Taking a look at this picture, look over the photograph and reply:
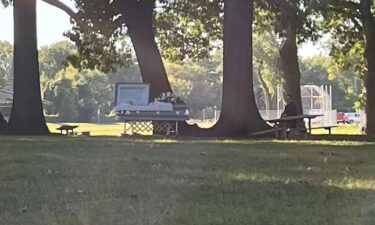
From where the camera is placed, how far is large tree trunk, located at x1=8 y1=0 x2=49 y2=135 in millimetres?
21594

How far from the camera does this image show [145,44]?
906 inches

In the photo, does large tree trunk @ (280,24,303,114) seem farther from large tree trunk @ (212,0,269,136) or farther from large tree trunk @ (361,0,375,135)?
large tree trunk @ (212,0,269,136)

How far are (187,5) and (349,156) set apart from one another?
19.0m

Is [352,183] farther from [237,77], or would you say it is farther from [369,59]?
[369,59]

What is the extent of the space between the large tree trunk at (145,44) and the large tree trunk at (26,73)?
3.45m

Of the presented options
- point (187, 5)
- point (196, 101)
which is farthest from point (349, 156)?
point (196, 101)

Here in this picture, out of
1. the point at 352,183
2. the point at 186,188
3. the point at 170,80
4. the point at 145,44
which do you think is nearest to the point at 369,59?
the point at 145,44

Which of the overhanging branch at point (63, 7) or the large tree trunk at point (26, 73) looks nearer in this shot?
the large tree trunk at point (26, 73)

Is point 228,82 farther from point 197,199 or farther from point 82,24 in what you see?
point 197,199

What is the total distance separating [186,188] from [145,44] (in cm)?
1670

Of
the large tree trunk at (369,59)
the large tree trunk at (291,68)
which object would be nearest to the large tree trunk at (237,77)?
the large tree trunk at (291,68)

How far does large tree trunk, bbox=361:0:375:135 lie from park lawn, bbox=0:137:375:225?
17233 mm

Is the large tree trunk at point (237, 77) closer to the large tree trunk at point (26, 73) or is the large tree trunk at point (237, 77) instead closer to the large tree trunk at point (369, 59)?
the large tree trunk at point (26, 73)

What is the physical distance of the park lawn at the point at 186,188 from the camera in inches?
206
